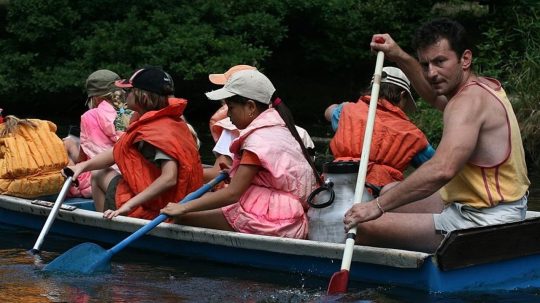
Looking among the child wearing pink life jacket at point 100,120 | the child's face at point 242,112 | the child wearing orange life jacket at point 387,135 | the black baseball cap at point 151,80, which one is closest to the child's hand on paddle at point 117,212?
the black baseball cap at point 151,80

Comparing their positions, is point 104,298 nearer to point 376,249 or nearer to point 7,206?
point 376,249

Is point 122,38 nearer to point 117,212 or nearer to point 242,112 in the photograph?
point 117,212

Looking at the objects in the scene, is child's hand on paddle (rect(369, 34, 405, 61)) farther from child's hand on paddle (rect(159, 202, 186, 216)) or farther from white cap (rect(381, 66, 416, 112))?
child's hand on paddle (rect(159, 202, 186, 216))

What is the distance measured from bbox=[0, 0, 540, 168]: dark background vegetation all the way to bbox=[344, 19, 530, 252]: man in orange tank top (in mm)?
7128

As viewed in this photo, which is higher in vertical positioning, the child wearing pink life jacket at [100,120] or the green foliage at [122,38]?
the child wearing pink life jacket at [100,120]

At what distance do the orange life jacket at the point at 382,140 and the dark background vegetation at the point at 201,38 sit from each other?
6341 millimetres

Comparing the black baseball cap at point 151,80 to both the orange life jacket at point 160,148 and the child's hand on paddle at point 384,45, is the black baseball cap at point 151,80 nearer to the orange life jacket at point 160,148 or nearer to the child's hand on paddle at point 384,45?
the orange life jacket at point 160,148

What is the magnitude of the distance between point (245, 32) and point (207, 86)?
1556mm

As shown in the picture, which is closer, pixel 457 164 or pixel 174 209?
pixel 457 164

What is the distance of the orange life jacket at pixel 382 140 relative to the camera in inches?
236

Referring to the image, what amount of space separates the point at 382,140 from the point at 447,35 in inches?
43.6

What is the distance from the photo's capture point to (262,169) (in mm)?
5859

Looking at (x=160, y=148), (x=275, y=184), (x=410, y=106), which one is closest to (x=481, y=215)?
(x=275, y=184)

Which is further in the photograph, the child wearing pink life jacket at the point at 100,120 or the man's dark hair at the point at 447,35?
the child wearing pink life jacket at the point at 100,120
